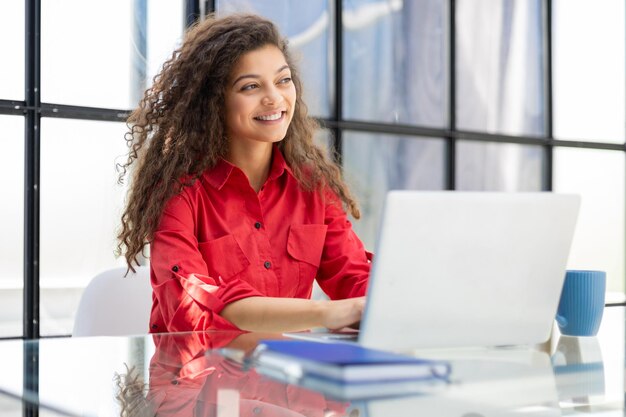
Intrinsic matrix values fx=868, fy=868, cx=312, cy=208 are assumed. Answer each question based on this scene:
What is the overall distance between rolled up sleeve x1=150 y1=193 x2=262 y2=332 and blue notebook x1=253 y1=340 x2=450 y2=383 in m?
0.71

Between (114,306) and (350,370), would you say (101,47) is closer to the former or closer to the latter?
(114,306)

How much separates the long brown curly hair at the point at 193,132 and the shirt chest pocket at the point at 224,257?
0.13 meters

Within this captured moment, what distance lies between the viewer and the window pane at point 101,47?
402 centimetres

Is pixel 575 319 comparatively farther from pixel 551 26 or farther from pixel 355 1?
pixel 551 26

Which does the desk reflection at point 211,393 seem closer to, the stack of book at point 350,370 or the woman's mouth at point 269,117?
the stack of book at point 350,370

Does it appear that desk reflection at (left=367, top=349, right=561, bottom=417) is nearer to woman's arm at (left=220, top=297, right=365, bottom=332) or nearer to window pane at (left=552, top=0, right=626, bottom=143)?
woman's arm at (left=220, top=297, right=365, bottom=332)

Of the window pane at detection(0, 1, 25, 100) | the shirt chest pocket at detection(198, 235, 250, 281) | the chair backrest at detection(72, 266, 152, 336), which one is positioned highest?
the window pane at detection(0, 1, 25, 100)

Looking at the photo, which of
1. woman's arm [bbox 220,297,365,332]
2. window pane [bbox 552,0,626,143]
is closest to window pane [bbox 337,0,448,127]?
window pane [bbox 552,0,626,143]

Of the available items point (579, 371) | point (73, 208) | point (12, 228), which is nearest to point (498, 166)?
point (73, 208)

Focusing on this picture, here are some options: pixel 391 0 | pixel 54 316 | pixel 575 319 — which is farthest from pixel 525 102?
pixel 575 319

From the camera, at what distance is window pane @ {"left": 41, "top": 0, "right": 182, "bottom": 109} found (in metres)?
4.02

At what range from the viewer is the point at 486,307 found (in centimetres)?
112

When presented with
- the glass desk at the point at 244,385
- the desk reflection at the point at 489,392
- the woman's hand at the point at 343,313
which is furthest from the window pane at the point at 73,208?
the desk reflection at the point at 489,392

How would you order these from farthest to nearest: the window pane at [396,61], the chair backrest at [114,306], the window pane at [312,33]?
the window pane at [396,61] → the window pane at [312,33] → the chair backrest at [114,306]
